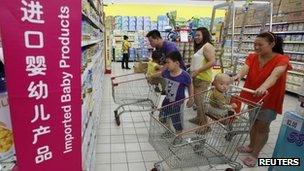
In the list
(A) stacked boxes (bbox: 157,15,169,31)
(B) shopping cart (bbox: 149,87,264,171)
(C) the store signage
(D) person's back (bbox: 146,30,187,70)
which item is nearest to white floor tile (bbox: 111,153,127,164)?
(B) shopping cart (bbox: 149,87,264,171)

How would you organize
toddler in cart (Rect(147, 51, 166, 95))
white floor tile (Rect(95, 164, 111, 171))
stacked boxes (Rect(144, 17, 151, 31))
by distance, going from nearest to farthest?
white floor tile (Rect(95, 164, 111, 171))
toddler in cart (Rect(147, 51, 166, 95))
stacked boxes (Rect(144, 17, 151, 31))

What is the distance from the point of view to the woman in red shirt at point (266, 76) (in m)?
2.83

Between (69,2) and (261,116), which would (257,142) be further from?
(69,2)

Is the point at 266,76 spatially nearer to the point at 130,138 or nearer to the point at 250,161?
the point at 250,161

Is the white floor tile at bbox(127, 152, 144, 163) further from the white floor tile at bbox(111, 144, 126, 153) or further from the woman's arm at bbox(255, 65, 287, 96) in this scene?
the woman's arm at bbox(255, 65, 287, 96)

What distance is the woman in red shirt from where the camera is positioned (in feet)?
9.27

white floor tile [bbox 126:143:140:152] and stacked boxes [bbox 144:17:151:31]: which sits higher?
stacked boxes [bbox 144:17:151:31]

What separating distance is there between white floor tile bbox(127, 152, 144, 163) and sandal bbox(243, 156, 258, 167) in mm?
1300

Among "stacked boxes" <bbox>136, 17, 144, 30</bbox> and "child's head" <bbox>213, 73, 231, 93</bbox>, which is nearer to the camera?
→ "child's head" <bbox>213, 73, 231, 93</bbox>

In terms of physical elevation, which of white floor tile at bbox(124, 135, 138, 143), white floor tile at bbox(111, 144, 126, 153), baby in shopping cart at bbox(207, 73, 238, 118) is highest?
baby in shopping cart at bbox(207, 73, 238, 118)

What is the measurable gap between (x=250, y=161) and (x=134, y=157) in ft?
4.77

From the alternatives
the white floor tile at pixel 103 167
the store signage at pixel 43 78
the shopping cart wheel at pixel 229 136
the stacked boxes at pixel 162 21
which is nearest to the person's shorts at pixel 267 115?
the shopping cart wheel at pixel 229 136

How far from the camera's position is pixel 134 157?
10.9 feet

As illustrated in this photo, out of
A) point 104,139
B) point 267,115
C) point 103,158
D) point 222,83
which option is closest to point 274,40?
point 222,83
